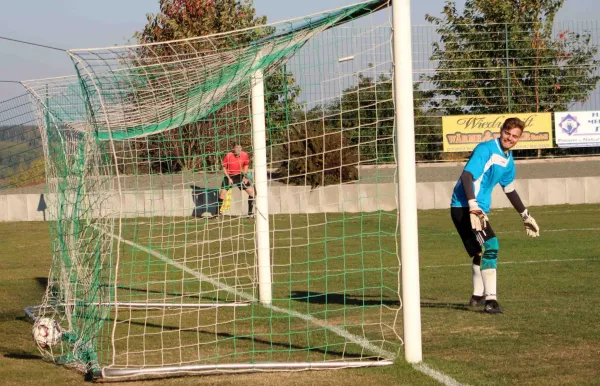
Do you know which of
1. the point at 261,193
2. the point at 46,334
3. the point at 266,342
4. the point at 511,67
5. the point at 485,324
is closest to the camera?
the point at 46,334

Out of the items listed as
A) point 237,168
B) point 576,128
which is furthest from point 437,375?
point 576,128

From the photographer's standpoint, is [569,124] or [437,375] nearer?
[437,375]

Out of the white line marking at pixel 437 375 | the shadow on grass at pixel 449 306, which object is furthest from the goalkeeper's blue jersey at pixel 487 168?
the white line marking at pixel 437 375

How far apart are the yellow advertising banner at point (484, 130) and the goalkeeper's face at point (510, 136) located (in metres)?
17.9

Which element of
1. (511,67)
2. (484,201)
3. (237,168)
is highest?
(511,67)

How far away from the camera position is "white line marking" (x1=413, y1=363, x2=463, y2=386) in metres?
5.74

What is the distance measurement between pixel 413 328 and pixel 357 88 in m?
2.33

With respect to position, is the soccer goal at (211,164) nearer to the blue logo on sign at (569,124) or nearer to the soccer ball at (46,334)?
the soccer ball at (46,334)

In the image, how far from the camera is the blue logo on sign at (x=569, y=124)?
27.4 meters

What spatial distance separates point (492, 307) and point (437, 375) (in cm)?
271

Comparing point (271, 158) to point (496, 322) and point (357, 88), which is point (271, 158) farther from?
point (496, 322)

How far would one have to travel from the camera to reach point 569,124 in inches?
1083

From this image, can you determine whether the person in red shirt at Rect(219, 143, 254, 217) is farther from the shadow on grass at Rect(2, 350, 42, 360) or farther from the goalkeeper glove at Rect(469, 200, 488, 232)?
the shadow on grass at Rect(2, 350, 42, 360)

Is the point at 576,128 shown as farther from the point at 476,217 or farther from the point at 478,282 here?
the point at 476,217
